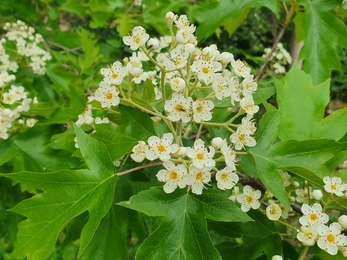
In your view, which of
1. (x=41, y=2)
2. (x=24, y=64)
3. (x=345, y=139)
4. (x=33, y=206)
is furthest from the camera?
(x=41, y=2)

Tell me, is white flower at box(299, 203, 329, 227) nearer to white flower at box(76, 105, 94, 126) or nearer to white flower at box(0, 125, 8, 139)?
white flower at box(76, 105, 94, 126)

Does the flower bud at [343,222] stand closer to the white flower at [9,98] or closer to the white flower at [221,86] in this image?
the white flower at [221,86]

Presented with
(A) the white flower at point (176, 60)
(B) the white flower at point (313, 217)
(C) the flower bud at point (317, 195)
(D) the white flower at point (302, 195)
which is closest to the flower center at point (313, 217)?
(B) the white flower at point (313, 217)

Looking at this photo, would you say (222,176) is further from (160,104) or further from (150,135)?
(160,104)

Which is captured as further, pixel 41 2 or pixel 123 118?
pixel 41 2

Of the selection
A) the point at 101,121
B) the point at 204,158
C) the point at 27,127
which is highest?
the point at 204,158

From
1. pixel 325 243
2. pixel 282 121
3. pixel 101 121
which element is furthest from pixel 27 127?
pixel 325 243

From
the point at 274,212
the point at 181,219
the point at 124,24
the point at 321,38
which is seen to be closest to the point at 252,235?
the point at 274,212

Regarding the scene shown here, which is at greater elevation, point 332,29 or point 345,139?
point 332,29
